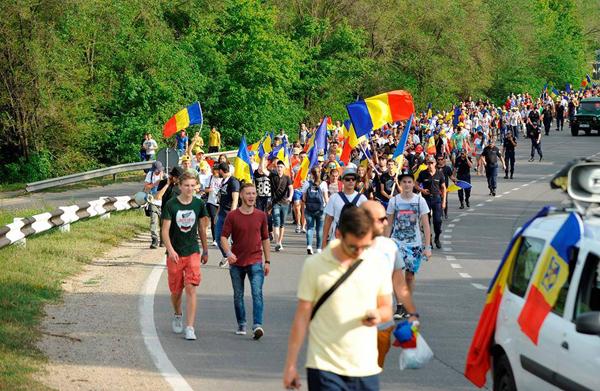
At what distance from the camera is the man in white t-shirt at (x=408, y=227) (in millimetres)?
13984

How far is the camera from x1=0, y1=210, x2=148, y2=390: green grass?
11310mm

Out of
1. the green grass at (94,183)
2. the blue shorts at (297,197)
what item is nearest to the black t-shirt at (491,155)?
the blue shorts at (297,197)

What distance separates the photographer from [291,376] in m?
7.00

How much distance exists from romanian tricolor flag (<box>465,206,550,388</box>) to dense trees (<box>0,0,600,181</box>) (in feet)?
131

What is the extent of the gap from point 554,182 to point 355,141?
15.9 metres

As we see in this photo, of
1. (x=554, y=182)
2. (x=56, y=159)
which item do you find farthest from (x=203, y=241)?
(x=56, y=159)

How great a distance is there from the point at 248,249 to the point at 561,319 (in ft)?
18.4

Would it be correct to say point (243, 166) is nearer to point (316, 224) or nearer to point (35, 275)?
point (316, 224)

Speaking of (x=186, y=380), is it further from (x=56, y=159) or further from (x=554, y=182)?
(x=56, y=159)

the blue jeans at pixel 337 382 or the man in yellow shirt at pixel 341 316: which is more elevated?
the man in yellow shirt at pixel 341 316

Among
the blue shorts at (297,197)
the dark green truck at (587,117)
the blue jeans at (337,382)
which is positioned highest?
the blue jeans at (337,382)

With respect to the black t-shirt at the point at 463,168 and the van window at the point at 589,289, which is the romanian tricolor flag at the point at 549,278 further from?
the black t-shirt at the point at 463,168

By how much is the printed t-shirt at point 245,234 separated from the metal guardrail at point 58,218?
573 cm

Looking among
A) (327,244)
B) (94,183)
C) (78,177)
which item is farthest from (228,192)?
(94,183)
